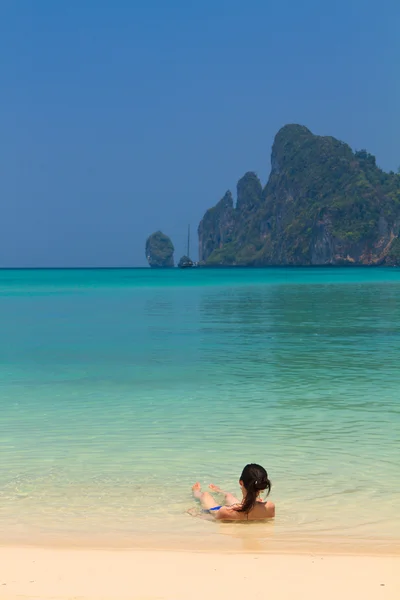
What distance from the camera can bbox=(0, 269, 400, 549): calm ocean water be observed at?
7.50m

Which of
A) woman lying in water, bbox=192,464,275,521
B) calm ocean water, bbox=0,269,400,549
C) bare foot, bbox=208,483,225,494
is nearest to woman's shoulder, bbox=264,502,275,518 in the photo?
woman lying in water, bbox=192,464,275,521

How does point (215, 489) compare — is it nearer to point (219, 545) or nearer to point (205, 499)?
point (205, 499)

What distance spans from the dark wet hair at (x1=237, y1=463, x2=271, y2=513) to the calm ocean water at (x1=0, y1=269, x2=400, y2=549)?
0.68 feet

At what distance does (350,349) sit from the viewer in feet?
75.3

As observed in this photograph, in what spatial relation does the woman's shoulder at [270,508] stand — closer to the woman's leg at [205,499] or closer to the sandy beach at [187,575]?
the woman's leg at [205,499]

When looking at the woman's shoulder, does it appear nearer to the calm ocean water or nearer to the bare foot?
the calm ocean water

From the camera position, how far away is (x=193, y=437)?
1146 cm

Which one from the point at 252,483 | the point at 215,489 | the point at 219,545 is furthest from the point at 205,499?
the point at 219,545

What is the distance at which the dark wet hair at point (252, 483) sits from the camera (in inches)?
294

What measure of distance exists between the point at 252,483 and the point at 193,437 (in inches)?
155

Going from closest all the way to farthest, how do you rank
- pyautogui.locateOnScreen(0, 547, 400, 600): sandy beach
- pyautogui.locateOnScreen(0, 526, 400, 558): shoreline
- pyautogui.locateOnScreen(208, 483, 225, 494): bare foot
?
pyautogui.locateOnScreen(0, 547, 400, 600): sandy beach
pyautogui.locateOnScreen(0, 526, 400, 558): shoreline
pyautogui.locateOnScreen(208, 483, 225, 494): bare foot

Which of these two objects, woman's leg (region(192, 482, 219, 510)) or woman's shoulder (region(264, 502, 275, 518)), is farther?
woman's leg (region(192, 482, 219, 510))

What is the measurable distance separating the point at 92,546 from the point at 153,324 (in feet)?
90.3

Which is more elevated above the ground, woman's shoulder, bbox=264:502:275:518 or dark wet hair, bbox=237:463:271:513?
dark wet hair, bbox=237:463:271:513
